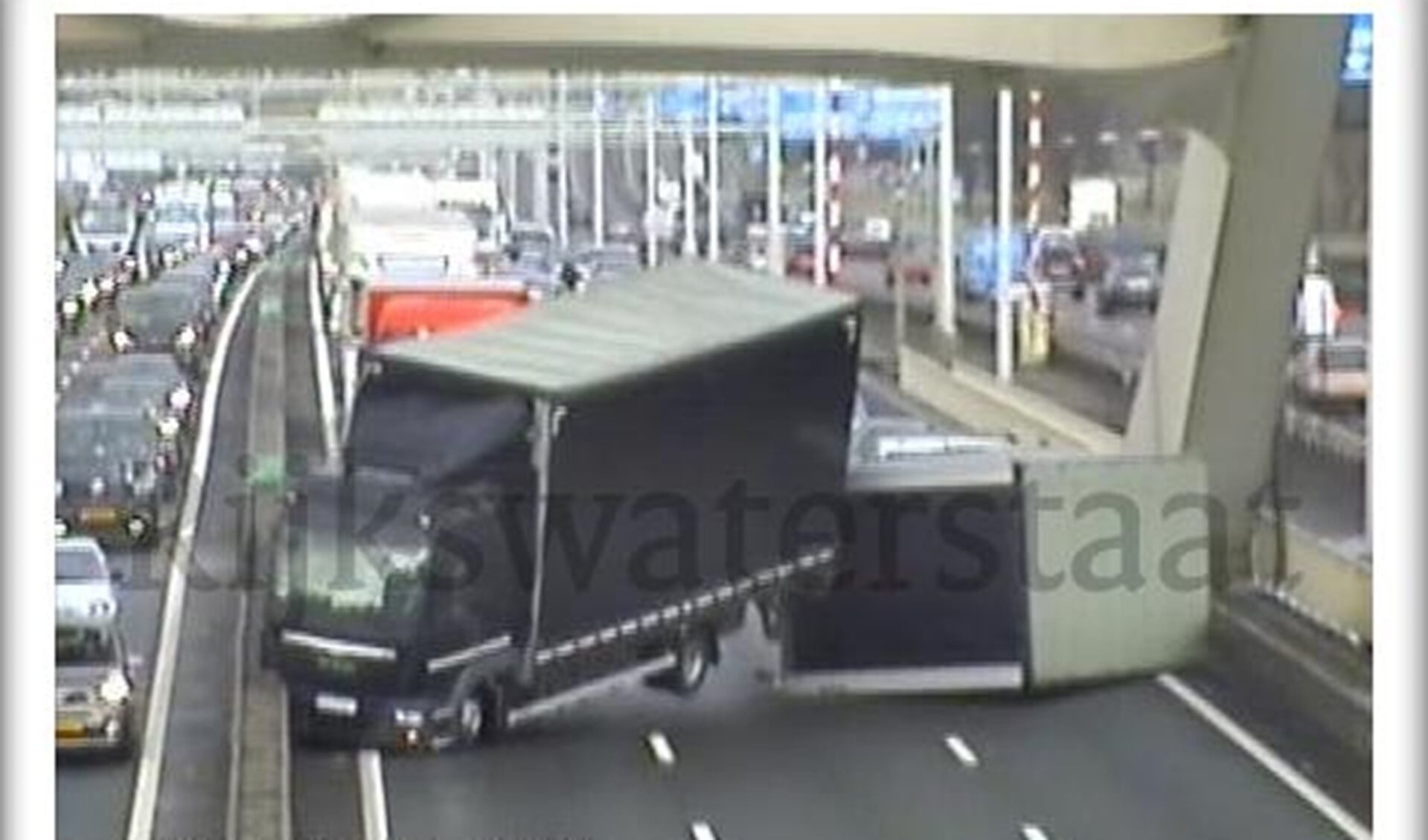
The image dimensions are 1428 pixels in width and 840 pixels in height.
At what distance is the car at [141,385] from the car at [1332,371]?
1685 millimetres

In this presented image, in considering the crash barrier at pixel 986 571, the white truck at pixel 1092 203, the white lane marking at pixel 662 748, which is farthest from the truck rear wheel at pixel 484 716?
the white truck at pixel 1092 203

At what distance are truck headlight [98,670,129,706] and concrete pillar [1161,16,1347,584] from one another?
5.23 ft

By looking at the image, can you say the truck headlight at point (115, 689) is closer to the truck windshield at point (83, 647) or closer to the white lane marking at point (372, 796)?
the truck windshield at point (83, 647)

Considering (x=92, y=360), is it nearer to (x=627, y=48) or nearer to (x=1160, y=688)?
(x=627, y=48)

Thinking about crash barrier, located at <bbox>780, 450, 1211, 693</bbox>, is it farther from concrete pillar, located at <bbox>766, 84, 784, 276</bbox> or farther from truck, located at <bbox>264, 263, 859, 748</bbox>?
concrete pillar, located at <bbox>766, 84, 784, 276</bbox>

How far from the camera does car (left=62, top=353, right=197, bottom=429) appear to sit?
469 cm

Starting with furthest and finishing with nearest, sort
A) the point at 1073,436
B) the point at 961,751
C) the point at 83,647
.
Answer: the point at 1073,436
the point at 961,751
the point at 83,647

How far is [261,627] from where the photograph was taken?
4.89m

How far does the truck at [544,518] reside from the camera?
486cm

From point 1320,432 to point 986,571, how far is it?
549mm

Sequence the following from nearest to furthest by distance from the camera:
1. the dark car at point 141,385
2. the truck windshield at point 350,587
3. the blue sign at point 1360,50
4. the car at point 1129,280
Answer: the blue sign at point 1360,50 < the dark car at point 141,385 < the truck windshield at point 350,587 < the car at point 1129,280

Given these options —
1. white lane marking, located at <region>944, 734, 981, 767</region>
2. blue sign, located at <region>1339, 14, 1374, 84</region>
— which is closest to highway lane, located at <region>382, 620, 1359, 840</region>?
white lane marking, located at <region>944, 734, 981, 767</region>

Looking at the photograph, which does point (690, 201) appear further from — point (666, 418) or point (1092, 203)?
point (1092, 203)

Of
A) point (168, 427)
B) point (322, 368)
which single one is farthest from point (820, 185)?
point (168, 427)
